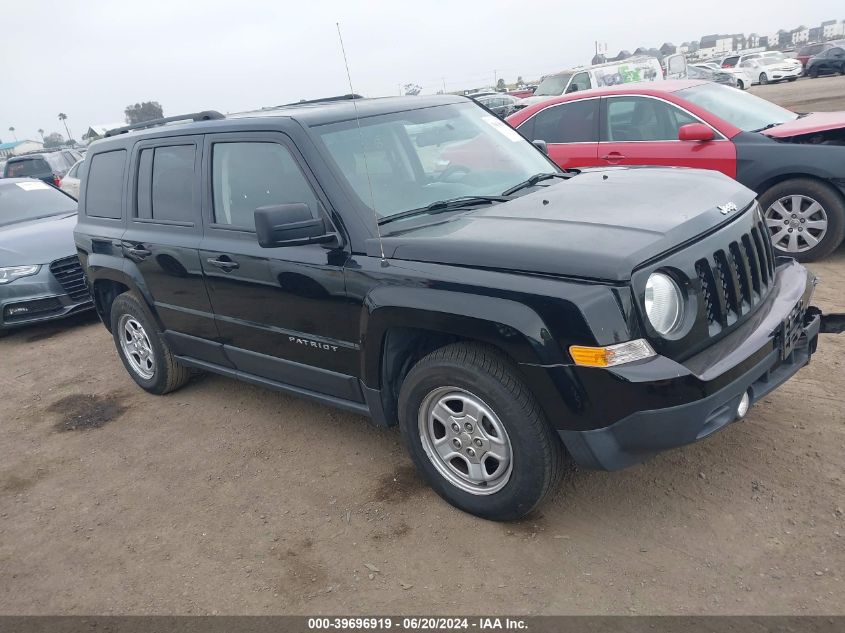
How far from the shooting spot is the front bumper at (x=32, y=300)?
7.17 metres

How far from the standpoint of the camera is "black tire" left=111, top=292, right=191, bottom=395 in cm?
504

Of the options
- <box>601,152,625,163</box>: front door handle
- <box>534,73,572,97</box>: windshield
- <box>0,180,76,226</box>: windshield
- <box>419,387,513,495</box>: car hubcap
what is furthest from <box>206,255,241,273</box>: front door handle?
<box>534,73,572,97</box>: windshield

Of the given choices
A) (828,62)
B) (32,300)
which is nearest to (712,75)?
(828,62)

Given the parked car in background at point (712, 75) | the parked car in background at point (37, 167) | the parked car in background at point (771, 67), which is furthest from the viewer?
the parked car in background at point (771, 67)

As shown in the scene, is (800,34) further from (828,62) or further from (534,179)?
(534,179)

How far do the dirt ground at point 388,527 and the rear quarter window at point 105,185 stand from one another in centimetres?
169

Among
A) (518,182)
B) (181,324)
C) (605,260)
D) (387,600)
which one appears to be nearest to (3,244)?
(181,324)

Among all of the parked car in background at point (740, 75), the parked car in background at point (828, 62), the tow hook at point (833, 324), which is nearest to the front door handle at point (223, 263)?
the tow hook at point (833, 324)

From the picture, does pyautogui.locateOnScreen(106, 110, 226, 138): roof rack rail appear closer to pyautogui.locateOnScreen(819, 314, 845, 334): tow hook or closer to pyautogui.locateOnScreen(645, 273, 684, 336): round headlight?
pyautogui.locateOnScreen(645, 273, 684, 336): round headlight

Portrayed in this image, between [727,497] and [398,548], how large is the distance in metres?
1.53

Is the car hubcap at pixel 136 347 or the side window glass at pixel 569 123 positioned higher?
the side window glass at pixel 569 123

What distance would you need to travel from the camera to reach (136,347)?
5.39m

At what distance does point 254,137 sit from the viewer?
387 cm

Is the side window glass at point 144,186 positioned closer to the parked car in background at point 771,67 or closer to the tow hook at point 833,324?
the tow hook at point 833,324
